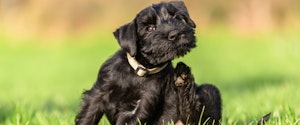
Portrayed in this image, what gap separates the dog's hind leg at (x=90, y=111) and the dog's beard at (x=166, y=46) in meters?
0.61

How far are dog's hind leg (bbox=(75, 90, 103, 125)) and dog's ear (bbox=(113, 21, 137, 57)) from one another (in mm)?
518

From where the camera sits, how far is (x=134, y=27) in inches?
215

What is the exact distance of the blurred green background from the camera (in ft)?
44.8

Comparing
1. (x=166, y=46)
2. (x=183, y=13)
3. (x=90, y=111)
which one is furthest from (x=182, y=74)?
(x=90, y=111)

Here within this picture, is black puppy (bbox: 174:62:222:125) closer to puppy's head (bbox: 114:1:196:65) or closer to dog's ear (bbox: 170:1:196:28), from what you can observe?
puppy's head (bbox: 114:1:196:65)

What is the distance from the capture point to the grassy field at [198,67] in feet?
33.8

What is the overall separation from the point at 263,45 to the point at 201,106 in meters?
13.2

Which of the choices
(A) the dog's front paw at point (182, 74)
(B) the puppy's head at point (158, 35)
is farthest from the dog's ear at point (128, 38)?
(A) the dog's front paw at point (182, 74)

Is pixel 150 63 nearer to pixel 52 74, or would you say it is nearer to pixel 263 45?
pixel 52 74

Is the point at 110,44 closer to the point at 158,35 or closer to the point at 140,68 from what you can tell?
the point at 140,68

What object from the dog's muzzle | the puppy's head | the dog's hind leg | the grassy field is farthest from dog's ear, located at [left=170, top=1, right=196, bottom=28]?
the grassy field

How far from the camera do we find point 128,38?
17.7 ft

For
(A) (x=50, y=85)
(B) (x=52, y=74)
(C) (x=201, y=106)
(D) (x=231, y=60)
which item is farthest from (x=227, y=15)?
(C) (x=201, y=106)

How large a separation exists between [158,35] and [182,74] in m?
0.43
